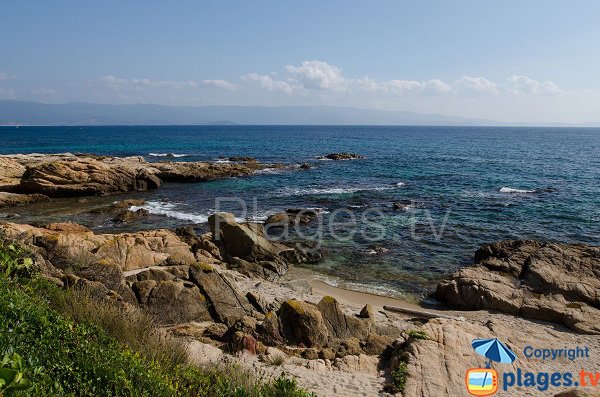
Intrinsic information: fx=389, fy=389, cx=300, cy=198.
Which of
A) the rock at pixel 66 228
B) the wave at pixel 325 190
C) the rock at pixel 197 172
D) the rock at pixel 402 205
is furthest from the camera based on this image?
the rock at pixel 197 172

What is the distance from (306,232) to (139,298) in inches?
686

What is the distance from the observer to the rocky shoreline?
37.9 ft

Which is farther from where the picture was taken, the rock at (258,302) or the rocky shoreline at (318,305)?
the rock at (258,302)

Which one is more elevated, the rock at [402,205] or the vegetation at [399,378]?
the rock at [402,205]

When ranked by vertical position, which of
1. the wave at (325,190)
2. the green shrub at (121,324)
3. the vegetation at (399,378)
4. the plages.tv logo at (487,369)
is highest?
the green shrub at (121,324)

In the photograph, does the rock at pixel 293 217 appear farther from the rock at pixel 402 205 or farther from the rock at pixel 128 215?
the rock at pixel 128 215

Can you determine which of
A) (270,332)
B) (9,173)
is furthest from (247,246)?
(9,173)

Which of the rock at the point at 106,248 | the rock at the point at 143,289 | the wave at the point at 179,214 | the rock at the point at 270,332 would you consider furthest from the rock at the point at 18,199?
the rock at the point at 270,332

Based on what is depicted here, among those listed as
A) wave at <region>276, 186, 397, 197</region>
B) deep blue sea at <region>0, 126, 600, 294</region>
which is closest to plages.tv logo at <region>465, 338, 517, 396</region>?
deep blue sea at <region>0, 126, 600, 294</region>

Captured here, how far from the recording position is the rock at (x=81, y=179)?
1593 inches

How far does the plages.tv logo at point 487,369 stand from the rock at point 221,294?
8.05 metres

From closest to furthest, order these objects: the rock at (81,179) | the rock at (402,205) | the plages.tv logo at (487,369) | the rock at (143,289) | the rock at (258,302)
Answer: the plages.tv logo at (487,369) < the rock at (143,289) < the rock at (258,302) < the rock at (402,205) < the rock at (81,179)

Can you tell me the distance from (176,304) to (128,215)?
2171cm

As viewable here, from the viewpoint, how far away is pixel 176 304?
46.0 ft
